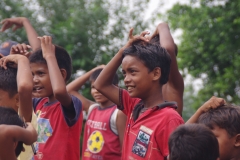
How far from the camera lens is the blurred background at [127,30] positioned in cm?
1045

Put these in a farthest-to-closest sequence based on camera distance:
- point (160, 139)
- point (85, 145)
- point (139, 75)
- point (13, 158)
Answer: point (85, 145), point (139, 75), point (160, 139), point (13, 158)

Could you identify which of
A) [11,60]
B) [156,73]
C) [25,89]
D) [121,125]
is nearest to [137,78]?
[156,73]

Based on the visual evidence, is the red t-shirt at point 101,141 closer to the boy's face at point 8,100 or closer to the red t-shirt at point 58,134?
the red t-shirt at point 58,134

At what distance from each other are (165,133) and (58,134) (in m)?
1.24

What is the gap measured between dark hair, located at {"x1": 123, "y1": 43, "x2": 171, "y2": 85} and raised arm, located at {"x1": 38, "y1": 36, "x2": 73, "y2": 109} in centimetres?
59

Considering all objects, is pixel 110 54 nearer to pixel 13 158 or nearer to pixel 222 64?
pixel 222 64

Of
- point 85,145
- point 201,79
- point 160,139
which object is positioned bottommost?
point 201,79

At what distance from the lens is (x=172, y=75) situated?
15.0 feet

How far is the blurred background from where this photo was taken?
34.3 feet

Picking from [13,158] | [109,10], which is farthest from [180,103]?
[109,10]

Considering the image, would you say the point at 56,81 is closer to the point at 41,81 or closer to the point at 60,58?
the point at 41,81

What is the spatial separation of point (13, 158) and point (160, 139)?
3.48 ft

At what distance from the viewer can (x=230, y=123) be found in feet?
12.4

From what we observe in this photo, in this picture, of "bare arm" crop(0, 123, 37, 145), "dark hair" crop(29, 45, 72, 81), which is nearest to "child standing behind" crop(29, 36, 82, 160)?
"dark hair" crop(29, 45, 72, 81)
